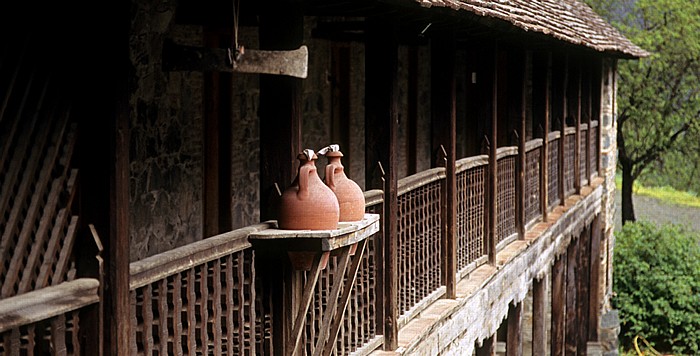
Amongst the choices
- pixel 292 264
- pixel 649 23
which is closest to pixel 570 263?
pixel 292 264

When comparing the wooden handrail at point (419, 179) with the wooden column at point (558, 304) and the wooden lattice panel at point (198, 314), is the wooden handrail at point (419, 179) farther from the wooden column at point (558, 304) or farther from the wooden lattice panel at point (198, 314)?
the wooden column at point (558, 304)

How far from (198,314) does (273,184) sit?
95 cm

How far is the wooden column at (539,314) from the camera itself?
13.4 m

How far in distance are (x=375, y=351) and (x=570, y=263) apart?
372 inches

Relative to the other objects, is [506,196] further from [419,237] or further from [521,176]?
[419,237]

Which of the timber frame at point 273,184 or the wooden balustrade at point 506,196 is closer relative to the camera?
the timber frame at point 273,184

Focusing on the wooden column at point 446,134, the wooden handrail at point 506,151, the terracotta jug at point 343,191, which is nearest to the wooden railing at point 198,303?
the terracotta jug at point 343,191

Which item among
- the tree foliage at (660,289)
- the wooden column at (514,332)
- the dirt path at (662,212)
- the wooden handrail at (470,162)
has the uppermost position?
the wooden handrail at (470,162)

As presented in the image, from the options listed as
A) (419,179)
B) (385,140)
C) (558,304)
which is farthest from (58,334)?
(558,304)

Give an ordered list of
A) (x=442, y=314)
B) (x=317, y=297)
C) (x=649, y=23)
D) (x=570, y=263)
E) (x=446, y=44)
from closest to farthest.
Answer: (x=317, y=297)
(x=442, y=314)
(x=446, y=44)
(x=570, y=263)
(x=649, y=23)

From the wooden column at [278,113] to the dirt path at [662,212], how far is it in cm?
3273

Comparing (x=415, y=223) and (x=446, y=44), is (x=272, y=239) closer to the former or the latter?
(x=415, y=223)

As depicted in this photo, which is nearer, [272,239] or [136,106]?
[272,239]

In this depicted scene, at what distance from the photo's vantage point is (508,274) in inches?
431
